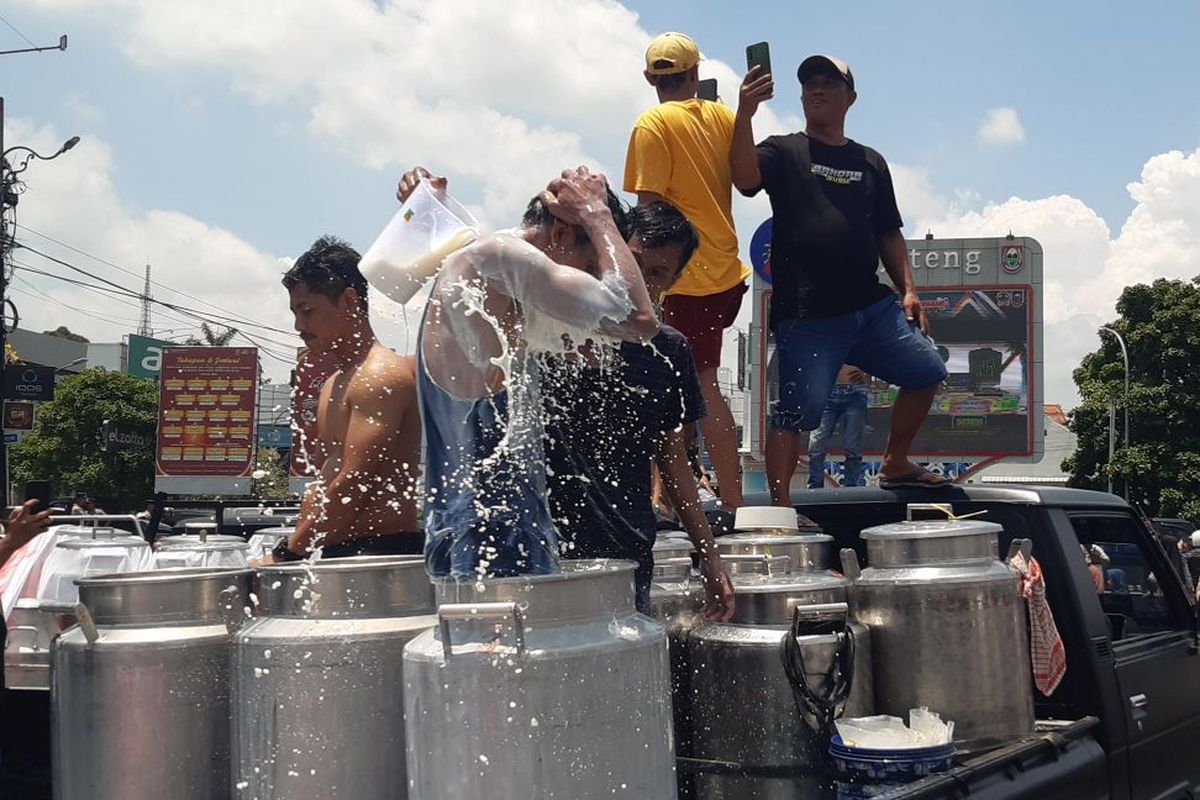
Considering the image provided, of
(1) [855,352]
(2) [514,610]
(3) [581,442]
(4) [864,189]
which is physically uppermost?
(4) [864,189]

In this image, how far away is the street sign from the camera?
22.0m

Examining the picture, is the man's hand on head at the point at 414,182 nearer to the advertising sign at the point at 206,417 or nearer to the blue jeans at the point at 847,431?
the blue jeans at the point at 847,431

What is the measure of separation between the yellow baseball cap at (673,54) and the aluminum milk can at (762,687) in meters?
2.54

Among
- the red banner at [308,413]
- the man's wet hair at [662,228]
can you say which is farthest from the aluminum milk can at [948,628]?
the red banner at [308,413]

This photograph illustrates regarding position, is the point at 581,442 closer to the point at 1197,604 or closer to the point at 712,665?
the point at 712,665

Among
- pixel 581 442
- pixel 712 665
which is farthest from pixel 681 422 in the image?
pixel 712 665

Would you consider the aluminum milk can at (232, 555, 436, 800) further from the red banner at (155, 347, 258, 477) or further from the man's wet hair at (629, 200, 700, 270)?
the red banner at (155, 347, 258, 477)

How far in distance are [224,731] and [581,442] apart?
997mm

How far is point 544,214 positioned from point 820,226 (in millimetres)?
2254

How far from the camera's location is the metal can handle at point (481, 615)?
1877mm

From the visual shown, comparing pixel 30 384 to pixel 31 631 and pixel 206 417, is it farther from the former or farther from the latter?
pixel 31 631

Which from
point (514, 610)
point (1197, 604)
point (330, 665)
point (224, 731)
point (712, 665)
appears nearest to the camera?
point (514, 610)

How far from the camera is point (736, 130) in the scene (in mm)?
4422

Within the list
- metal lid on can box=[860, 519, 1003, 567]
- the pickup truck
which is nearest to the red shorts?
the pickup truck
